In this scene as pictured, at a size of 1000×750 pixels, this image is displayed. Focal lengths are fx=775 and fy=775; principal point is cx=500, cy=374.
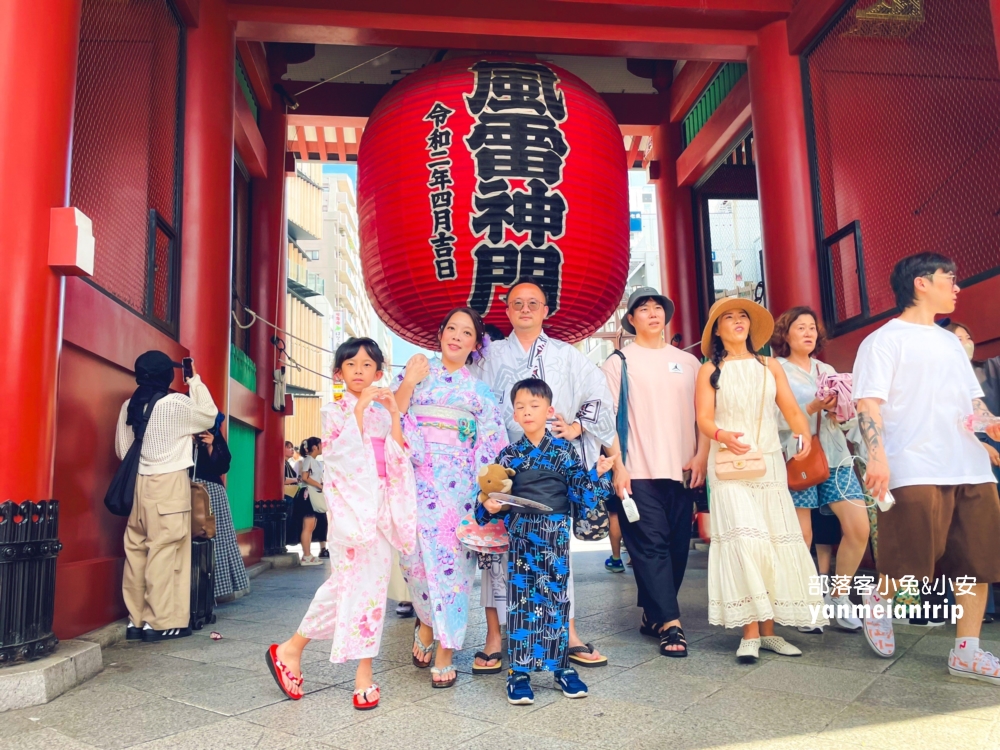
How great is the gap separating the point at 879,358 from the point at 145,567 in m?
3.96

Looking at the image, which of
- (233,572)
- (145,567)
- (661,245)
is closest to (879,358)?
(145,567)

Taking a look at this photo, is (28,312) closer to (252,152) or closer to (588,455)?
(588,455)

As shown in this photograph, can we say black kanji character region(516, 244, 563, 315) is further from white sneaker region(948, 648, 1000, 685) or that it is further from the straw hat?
white sneaker region(948, 648, 1000, 685)

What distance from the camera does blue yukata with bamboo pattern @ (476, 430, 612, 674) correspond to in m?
3.07

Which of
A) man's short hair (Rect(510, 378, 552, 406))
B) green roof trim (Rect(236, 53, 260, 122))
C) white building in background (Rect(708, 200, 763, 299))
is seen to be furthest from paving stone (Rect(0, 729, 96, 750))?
white building in background (Rect(708, 200, 763, 299))

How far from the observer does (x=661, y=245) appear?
945 centimetres

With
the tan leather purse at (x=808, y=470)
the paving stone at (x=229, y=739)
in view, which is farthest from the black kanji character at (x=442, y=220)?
the paving stone at (x=229, y=739)

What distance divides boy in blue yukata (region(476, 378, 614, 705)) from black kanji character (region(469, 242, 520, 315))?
173 centimetres

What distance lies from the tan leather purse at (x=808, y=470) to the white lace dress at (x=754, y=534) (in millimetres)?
213

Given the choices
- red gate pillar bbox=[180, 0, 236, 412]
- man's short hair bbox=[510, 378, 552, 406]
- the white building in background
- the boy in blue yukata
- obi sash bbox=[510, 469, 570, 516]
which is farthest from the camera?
the white building in background

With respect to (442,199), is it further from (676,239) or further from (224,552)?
(676,239)

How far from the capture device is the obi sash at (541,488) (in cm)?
316

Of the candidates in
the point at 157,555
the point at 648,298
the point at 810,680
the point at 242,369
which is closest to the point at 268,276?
the point at 242,369

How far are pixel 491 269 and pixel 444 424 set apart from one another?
1688 millimetres
